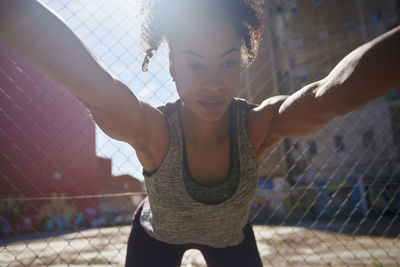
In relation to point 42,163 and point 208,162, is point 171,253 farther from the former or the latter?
point 42,163

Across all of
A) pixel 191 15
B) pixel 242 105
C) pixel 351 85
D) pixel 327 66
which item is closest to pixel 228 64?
pixel 191 15

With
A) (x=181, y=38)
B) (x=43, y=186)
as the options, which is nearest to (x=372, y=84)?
(x=181, y=38)

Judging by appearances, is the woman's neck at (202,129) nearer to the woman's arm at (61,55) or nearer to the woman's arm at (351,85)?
the woman's arm at (351,85)

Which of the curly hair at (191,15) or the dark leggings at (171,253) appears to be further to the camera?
the dark leggings at (171,253)

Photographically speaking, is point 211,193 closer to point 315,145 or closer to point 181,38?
point 181,38

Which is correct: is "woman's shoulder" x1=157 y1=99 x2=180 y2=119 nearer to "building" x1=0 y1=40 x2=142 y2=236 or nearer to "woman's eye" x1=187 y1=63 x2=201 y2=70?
"woman's eye" x1=187 y1=63 x2=201 y2=70

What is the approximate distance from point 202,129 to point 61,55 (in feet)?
2.82

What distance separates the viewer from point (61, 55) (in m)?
0.64

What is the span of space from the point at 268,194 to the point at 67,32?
11630mm

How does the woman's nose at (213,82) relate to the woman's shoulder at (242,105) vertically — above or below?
above

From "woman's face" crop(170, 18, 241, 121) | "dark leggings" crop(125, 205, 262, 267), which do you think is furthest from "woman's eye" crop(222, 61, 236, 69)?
"dark leggings" crop(125, 205, 262, 267)

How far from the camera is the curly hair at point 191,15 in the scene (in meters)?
1.20

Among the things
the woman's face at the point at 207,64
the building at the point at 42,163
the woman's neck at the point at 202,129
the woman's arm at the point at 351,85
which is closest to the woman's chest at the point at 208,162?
the woman's neck at the point at 202,129

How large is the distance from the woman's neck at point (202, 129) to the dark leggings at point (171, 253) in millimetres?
614
